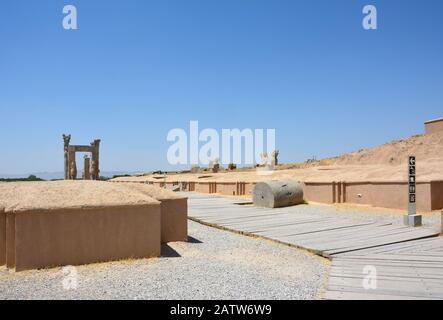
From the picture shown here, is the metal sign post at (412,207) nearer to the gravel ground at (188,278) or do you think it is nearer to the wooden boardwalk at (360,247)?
the wooden boardwalk at (360,247)

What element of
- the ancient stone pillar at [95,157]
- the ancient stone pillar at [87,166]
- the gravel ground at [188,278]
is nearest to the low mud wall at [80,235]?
the gravel ground at [188,278]

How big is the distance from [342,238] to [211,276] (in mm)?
4279

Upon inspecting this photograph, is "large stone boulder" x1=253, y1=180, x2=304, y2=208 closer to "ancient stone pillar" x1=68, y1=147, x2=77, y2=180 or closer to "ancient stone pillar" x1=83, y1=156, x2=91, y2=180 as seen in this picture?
"ancient stone pillar" x1=68, y1=147, x2=77, y2=180

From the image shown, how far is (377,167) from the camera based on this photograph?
21734 mm

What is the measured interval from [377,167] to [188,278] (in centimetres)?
1824

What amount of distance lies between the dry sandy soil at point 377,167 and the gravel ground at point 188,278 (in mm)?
10331

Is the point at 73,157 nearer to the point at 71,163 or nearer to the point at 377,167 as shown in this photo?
the point at 71,163

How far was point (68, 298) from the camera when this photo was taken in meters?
4.95

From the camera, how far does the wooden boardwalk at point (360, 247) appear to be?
17.5 ft

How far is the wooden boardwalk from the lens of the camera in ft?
17.5

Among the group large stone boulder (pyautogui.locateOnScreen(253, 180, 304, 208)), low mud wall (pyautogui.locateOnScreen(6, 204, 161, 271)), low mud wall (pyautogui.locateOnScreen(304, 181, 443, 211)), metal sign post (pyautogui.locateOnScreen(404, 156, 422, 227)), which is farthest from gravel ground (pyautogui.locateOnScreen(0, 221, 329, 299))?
low mud wall (pyautogui.locateOnScreen(304, 181, 443, 211))

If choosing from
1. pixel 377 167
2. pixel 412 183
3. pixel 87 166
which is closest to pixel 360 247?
pixel 412 183

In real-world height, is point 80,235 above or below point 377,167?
below
